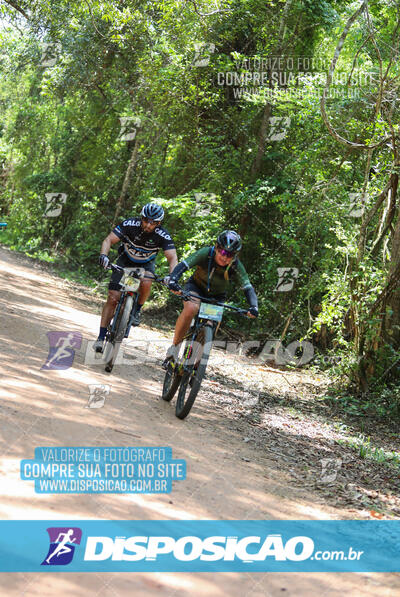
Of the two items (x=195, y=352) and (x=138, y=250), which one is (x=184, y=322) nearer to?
(x=195, y=352)

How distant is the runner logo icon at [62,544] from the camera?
3.15 m

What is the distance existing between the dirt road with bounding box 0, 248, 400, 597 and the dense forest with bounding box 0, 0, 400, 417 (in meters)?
3.81

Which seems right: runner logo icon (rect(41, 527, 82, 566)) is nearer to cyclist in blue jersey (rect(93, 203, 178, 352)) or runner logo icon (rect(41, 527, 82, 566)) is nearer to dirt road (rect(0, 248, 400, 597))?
dirt road (rect(0, 248, 400, 597))

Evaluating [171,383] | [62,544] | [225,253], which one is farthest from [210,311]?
[62,544]

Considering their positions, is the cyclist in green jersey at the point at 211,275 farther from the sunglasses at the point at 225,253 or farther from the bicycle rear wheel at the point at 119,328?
the bicycle rear wheel at the point at 119,328

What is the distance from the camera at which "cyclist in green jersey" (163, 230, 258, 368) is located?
6.40 metres

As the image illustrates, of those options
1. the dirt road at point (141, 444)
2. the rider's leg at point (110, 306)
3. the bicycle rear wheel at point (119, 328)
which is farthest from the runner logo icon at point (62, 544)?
the rider's leg at point (110, 306)

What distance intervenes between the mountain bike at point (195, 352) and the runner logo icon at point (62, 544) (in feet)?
9.13

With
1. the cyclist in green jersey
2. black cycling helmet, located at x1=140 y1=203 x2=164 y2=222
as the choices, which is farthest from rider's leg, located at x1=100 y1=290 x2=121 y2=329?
the cyclist in green jersey

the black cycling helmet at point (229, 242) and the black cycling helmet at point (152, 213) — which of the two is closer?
the black cycling helmet at point (229, 242)

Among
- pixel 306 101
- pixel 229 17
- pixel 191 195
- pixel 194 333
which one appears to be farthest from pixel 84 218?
pixel 194 333

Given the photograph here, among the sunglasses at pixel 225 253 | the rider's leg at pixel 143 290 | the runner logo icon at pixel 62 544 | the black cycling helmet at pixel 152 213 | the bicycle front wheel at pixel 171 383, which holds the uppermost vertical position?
the black cycling helmet at pixel 152 213

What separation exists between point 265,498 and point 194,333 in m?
2.12

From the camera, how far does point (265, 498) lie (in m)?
4.70
